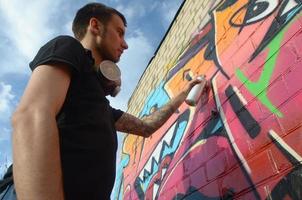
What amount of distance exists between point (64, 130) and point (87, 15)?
0.89m

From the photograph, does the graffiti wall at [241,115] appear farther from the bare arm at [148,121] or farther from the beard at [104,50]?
the beard at [104,50]

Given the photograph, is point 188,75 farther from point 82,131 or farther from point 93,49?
point 82,131

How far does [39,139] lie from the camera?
106cm

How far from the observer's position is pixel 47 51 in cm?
131

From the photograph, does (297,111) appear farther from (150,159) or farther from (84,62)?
(150,159)

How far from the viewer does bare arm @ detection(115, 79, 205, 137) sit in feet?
8.67

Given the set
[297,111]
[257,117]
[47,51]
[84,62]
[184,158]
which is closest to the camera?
[47,51]

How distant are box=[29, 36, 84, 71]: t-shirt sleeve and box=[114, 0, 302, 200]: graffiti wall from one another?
3.29ft

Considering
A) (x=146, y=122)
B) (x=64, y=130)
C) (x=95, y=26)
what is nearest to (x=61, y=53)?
(x=64, y=130)

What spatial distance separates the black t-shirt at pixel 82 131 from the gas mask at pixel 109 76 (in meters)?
0.21

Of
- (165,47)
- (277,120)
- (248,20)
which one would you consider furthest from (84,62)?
(165,47)

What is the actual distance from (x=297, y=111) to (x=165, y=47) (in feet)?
9.92

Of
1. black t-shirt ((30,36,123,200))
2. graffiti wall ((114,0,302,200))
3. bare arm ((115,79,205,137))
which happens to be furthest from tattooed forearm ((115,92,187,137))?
black t-shirt ((30,36,123,200))

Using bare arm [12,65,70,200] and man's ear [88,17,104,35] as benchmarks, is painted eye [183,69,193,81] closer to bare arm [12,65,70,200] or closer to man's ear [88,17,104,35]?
man's ear [88,17,104,35]
